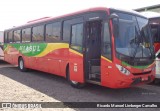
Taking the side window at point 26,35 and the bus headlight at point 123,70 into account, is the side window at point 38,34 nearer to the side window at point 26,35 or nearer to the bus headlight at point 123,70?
the side window at point 26,35

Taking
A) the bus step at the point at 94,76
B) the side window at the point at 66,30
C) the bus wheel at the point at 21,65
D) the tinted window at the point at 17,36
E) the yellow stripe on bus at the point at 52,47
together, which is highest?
the side window at the point at 66,30

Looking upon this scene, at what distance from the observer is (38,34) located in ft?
46.4

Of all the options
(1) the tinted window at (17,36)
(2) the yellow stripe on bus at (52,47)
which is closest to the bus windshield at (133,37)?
(2) the yellow stripe on bus at (52,47)

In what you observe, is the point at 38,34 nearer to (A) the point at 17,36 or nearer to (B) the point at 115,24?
(A) the point at 17,36

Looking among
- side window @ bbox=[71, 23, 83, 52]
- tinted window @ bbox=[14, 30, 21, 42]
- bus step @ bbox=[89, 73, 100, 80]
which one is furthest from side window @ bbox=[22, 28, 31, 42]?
bus step @ bbox=[89, 73, 100, 80]

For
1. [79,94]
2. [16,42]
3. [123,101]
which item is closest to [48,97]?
[79,94]

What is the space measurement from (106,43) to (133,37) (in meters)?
0.98

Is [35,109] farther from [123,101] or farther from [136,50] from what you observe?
[136,50]

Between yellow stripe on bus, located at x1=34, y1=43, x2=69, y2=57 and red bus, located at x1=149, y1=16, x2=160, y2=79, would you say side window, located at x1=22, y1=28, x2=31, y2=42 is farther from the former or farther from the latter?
red bus, located at x1=149, y1=16, x2=160, y2=79

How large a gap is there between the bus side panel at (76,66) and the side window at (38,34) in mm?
3711

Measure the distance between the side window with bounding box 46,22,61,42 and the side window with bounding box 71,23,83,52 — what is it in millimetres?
1481

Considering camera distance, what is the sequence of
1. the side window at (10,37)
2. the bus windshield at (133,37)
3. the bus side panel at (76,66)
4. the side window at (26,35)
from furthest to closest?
the side window at (10,37) < the side window at (26,35) < the bus side panel at (76,66) < the bus windshield at (133,37)

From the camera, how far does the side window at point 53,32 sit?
38.9 feet

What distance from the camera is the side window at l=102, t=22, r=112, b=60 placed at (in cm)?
854
